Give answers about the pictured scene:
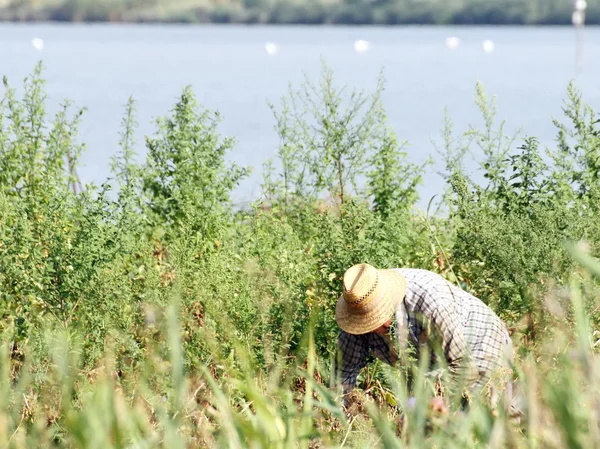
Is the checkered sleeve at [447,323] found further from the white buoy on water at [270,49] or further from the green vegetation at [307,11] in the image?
the green vegetation at [307,11]

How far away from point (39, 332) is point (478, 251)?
2263 millimetres

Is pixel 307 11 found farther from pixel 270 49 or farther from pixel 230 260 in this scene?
pixel 230 260

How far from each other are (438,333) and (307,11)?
54.8 meters

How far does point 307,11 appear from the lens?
58.5 metres

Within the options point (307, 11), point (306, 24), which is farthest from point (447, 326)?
point (306, 24)

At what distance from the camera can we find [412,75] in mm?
27984

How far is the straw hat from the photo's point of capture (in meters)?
4.86

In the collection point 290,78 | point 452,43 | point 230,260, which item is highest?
point 452,43

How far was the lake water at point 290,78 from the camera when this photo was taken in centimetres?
1562

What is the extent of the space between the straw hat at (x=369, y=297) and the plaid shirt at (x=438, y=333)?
0.17 ft

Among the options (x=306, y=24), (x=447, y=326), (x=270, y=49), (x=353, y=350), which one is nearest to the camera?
(x=447, y=326)

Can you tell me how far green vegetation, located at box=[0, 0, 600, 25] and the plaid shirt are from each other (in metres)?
46.4

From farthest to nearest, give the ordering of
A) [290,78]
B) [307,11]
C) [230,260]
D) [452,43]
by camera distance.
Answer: [307,11] < [452,43] < [290,78] < [230,260]

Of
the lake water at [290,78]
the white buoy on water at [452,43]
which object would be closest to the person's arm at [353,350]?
the lake water at [290,78]
